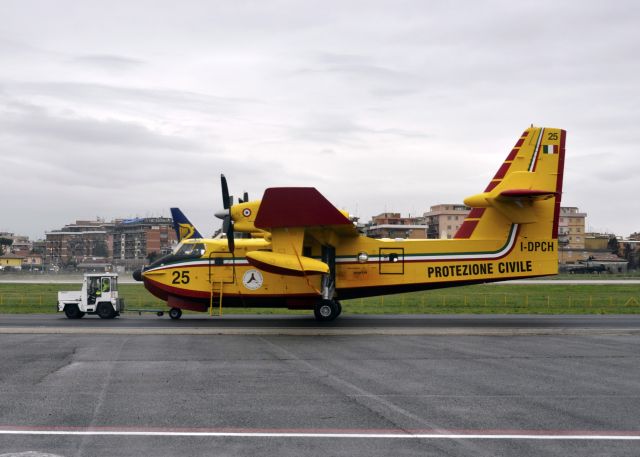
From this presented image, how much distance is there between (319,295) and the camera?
3117 cm

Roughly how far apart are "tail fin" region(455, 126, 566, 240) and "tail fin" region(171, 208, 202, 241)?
88.0ft

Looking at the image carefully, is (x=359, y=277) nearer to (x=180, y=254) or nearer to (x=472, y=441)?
(x=180, y=254)

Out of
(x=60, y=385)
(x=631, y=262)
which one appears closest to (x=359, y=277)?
(x=60, y=385)

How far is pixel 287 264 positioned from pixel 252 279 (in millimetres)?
3545

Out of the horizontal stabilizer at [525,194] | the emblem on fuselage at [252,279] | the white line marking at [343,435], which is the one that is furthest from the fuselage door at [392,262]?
the white line marking at [343,435]

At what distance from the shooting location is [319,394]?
1362cm

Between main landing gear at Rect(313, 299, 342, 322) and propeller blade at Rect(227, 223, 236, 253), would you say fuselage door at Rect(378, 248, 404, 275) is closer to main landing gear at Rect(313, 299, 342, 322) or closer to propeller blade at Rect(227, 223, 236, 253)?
main landing gear at Rect(313, 299, 342, 322)

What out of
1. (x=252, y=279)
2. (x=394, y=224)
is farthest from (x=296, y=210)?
(x=394, y=224)

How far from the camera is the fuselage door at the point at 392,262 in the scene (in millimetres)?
31094

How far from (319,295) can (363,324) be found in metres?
2.56

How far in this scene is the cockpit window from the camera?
107ft

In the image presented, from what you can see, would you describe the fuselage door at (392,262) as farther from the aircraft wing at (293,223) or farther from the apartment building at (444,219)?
the apartment building at (444,219)

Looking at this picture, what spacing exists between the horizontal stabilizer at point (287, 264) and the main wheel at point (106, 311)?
970 centimetres

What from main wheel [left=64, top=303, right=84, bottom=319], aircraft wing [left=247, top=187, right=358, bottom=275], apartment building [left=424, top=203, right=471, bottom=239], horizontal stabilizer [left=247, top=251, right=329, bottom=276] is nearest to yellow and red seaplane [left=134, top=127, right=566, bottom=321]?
aircraft wing [left=247, top=187, right=358, bottom=275]
